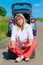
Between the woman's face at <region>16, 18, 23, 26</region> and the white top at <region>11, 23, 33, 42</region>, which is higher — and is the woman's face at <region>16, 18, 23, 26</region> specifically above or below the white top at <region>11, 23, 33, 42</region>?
above

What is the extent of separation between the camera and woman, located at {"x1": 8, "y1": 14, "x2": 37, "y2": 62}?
8.80 metres

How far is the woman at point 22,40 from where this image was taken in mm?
8797

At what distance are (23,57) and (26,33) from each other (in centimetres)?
75

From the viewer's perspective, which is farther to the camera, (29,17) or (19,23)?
(29,17)

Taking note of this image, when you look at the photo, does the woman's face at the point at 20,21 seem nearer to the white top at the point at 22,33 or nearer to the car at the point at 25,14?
the white top at the point at 22,33

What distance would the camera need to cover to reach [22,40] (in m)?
9.02

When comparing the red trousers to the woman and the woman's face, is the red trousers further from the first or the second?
the woman's face

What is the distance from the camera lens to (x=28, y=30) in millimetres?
9039

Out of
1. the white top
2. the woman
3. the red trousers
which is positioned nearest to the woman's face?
the woman

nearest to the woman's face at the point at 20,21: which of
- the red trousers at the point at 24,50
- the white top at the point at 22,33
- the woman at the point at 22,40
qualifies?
the woman at the point at 22,40

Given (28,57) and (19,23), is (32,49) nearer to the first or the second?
(28,57)

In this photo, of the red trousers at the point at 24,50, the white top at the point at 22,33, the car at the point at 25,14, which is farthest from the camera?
the car at the point at 25,14

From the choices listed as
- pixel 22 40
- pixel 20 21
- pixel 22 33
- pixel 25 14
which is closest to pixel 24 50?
pixel 22 40

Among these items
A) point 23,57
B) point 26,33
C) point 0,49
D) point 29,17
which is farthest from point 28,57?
point 29,17
